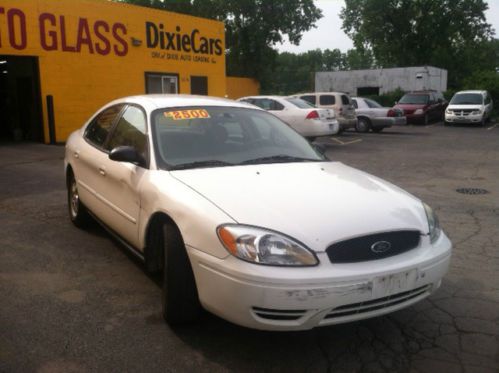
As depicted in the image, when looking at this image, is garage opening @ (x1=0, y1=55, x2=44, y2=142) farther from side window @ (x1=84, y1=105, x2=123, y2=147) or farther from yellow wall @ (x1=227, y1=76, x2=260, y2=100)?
yellow wall @ (x1=227, y1=76, x2=260, y2=100)

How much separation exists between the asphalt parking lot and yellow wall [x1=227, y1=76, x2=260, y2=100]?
29.5 meters

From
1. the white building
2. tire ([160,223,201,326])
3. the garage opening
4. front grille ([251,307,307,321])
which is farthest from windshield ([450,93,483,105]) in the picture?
front grille ([251,307,307,321])

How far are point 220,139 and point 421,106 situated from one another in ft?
71.7

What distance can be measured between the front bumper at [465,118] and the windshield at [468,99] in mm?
1134

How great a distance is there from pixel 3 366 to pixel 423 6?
53.8 meters

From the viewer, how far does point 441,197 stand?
289 inches

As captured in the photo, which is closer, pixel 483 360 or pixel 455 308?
pixel 483 360

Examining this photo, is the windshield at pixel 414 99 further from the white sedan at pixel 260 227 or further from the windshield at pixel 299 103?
the white sedan at pixel 260 227

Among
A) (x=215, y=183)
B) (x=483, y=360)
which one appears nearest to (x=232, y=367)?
(x=215, y=183)

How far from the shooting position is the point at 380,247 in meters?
2.78

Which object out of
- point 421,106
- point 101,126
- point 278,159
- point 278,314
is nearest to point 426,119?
point 421,106

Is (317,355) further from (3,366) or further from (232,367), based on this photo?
(3,366)

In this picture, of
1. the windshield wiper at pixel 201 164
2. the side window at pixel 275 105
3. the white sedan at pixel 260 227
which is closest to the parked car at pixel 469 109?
the side window at pixel 275 105

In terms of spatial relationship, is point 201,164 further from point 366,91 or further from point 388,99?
point 366,91
